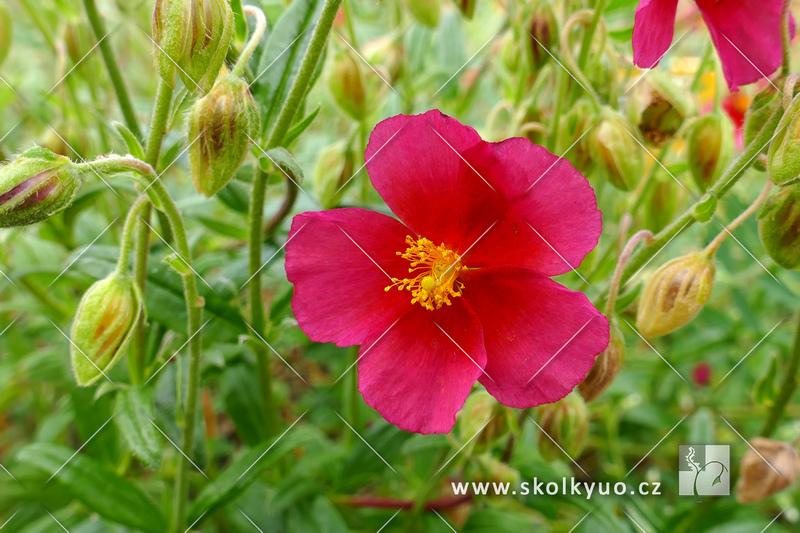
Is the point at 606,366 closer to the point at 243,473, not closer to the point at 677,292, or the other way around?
the point at 677,292

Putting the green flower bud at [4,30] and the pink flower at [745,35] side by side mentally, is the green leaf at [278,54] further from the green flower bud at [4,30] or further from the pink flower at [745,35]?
the green flower bud at [4,30]

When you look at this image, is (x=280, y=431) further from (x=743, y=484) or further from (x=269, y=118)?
(x=743, y=484)

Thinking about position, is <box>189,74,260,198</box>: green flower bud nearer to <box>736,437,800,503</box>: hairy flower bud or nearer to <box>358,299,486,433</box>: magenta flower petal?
<box>358,299,486,433</box>: magenta flower petal

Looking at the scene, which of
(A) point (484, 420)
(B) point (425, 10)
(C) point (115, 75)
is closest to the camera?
(A) point (484, 420)

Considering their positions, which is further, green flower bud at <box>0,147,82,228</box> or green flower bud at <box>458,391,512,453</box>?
green flower bud at <box>458,391,512,453</box>

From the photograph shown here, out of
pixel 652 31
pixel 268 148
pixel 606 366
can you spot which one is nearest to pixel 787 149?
pixel 652 31

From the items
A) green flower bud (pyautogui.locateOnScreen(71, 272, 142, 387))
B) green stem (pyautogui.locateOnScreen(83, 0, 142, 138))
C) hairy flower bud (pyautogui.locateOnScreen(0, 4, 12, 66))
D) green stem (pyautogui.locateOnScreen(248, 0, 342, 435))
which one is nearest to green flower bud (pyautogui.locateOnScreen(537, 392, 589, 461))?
green stem (pyautogui.locateOnScreen(248, 0, 342, 435))
